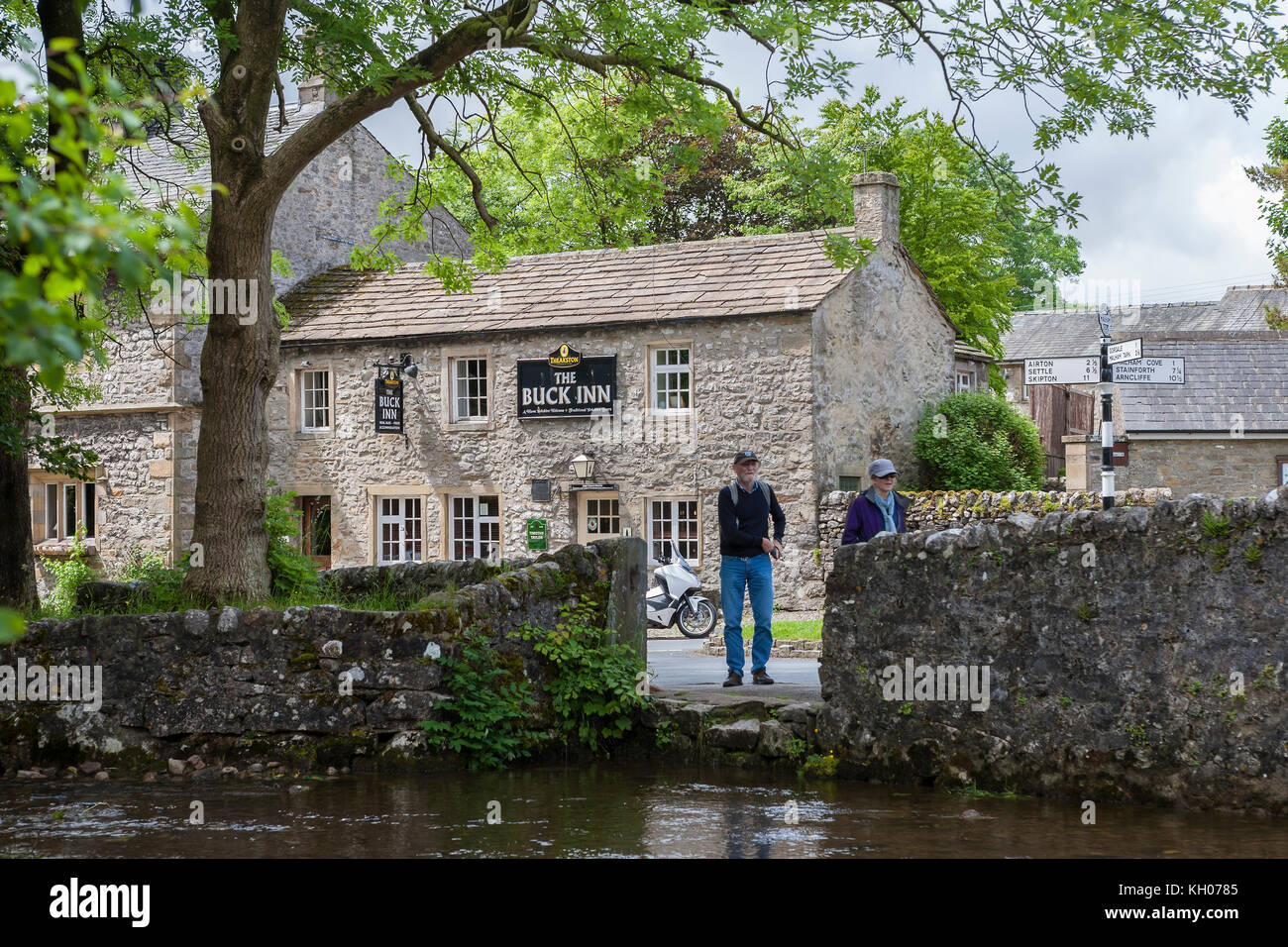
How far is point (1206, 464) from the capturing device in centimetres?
2894

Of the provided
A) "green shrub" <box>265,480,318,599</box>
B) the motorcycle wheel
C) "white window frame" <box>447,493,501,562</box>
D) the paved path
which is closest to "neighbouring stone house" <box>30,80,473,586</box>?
"white window frame" <box>447,493,501,562</box>

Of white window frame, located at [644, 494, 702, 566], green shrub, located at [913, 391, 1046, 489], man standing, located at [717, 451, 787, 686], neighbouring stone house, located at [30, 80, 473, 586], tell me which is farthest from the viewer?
neighbouring stone house, located at [30, 80, 473, 586]

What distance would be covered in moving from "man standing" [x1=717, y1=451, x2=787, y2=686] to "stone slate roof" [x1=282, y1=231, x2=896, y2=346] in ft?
37.2

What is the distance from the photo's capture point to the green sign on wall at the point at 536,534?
22.9 metres

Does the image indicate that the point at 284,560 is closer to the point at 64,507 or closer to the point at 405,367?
the point at 405,367

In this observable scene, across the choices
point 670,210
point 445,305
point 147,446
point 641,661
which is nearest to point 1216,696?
point 641,661

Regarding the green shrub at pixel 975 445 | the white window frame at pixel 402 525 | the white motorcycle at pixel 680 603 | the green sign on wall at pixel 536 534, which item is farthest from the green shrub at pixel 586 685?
the green shrub at pixel 975 445

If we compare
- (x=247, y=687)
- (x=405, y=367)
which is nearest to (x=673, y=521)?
(x=405, y=367)

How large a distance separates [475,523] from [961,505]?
30.0 feet

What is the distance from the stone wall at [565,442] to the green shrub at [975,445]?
3753 mm

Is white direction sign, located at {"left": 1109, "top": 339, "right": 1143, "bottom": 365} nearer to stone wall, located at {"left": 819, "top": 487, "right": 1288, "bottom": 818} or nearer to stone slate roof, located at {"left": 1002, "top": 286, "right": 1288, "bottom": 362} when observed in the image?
stone wall, located at {"left": 819, "top": 487, "right": 1288, "bottom": 818}

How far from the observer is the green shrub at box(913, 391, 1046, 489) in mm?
23578

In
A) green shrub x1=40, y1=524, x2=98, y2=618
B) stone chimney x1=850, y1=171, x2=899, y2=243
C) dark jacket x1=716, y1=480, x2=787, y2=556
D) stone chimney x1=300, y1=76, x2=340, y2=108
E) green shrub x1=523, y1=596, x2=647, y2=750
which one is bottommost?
green shrub x1=523, y1=596, x2=647, y2=750

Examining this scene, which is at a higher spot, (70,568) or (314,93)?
(314,93)
